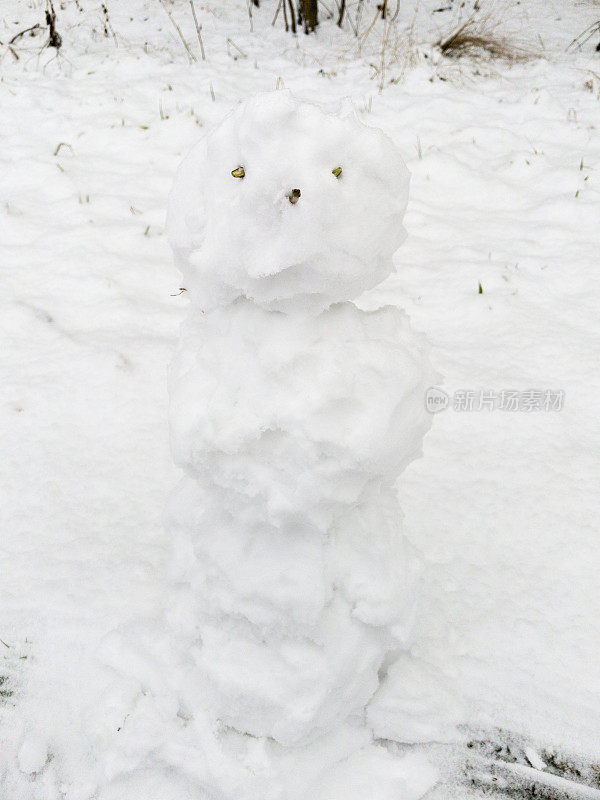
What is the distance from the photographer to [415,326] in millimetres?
2834

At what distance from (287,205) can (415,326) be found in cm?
187

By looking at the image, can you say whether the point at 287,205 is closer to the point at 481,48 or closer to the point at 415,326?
the point at 415,326

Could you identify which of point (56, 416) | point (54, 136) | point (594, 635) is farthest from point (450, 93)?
point (594, 635)

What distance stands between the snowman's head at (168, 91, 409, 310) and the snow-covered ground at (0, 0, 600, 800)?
3.51ft

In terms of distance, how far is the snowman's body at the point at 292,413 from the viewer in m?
1.07

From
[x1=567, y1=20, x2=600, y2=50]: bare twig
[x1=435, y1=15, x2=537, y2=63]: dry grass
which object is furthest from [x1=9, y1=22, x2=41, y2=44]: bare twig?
[x1=567, y1=20, x2=600, y2=50]: bare twig

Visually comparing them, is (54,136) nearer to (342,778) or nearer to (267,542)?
(267,542)

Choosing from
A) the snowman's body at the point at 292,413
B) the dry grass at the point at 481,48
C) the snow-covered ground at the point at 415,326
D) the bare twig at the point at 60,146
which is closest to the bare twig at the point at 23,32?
the snow-covered ground at the point at 415,326

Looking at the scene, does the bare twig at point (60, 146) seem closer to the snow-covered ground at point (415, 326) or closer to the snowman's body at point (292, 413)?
the snow-covered ground at point (415, 326)

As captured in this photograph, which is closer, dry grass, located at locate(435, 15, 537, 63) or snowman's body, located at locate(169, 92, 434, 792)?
snowman's body, located at locate(169, 92, 434, 792)

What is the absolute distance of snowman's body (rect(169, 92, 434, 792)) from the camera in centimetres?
107

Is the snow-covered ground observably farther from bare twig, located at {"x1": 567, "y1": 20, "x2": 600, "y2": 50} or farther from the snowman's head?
the snowman's head

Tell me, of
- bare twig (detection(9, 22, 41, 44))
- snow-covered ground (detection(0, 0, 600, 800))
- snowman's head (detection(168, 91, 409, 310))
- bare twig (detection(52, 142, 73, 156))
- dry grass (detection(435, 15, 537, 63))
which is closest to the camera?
snowman's head (detection(168, 91, 409, 310))

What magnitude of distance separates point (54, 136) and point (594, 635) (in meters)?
4.15
